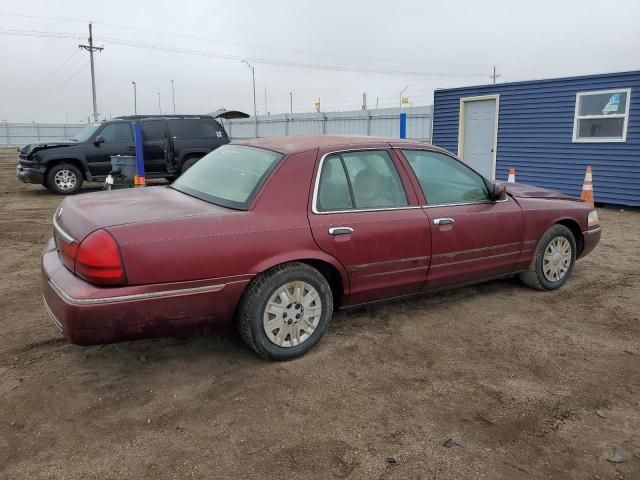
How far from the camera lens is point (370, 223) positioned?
12.7 ft

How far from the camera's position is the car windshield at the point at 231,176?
3.65 meters

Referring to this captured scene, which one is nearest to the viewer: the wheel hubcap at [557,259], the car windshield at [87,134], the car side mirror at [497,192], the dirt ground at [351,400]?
the dirt ground at [351,400]

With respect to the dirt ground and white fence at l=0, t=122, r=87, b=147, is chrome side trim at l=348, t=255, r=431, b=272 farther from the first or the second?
white fence at l=0, t=122, r=87, b=147

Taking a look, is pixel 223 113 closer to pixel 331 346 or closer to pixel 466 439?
pixel 331 346

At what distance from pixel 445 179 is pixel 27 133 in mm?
46369

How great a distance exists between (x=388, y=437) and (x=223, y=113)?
522 inches

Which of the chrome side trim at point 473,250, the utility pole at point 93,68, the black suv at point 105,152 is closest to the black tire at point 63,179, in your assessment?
the black suv at point 105,152

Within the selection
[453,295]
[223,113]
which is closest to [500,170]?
[223,113]

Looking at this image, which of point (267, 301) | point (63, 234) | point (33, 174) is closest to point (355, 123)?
point (33, 174)

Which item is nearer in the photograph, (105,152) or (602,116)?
(602,116)

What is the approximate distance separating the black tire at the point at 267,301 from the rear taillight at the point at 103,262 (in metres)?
0.80

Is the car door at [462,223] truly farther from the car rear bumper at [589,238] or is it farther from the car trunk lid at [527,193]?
the car rear bumper at [589,238]

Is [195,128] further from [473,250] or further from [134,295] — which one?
[134,295]

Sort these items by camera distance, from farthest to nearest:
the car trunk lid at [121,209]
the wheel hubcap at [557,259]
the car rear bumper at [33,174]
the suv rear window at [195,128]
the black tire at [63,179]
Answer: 1. the suv rear window at [195,128]
2. the black tire at [63,179]
3. the car rear bumper at [33,174]
4. the wheel hubcap at [557,259]
5. the car trunk lid at [121,209]
